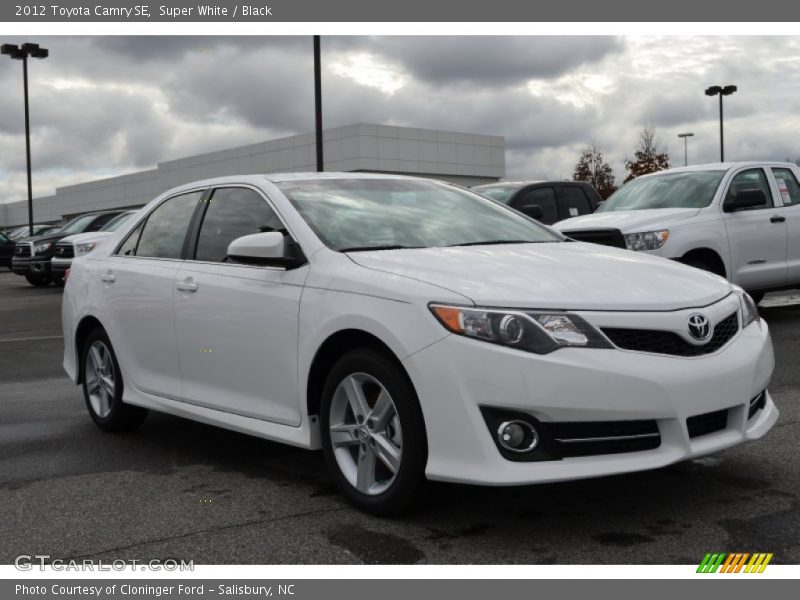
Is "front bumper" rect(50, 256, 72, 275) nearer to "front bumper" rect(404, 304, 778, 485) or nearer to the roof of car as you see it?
the roof of car

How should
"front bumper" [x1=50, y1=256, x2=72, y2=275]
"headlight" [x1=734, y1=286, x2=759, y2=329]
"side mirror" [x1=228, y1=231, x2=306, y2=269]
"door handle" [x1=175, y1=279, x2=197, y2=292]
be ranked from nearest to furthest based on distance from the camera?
"headlight" [x1=734, y1=286, x2=759, y2=329] → "side mirror" [x1=228, y1=231, x2=306, y2=269] → "door handle" [x1=175, y1=279, x2=197, y2=292] → "front bumper" [x1=50, y1=256, x2=72, y2=275]

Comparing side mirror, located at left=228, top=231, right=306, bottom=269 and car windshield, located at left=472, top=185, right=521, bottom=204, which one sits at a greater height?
car windshield, located at left=472, top=185, right=521, bottom=204

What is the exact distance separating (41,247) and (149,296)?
63.0ft

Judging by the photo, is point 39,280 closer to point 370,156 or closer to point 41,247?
point 41,247

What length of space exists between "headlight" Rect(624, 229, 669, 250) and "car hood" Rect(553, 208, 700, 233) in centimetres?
5

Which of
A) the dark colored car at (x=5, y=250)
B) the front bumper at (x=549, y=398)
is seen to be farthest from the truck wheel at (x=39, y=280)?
the front bumper at (x=549, y=398)

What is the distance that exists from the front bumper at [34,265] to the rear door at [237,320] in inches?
748

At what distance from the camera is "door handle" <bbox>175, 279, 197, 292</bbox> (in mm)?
5463

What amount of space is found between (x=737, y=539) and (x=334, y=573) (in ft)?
5.16

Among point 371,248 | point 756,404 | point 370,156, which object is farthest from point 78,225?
point 370,156

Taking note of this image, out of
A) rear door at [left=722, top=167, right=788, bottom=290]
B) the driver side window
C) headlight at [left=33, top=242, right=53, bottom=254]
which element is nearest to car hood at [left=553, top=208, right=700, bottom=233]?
rear door at [left=722, top=167, right=788, bottom=290]

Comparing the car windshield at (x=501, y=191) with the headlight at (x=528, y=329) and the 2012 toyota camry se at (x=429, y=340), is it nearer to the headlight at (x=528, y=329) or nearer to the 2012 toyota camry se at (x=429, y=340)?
the 2012 toyota camry se at (x=429, y=340)

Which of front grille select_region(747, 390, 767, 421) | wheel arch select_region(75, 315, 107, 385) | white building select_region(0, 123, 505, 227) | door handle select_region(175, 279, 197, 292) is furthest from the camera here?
white building select_region(0, 123, 505, 227)
